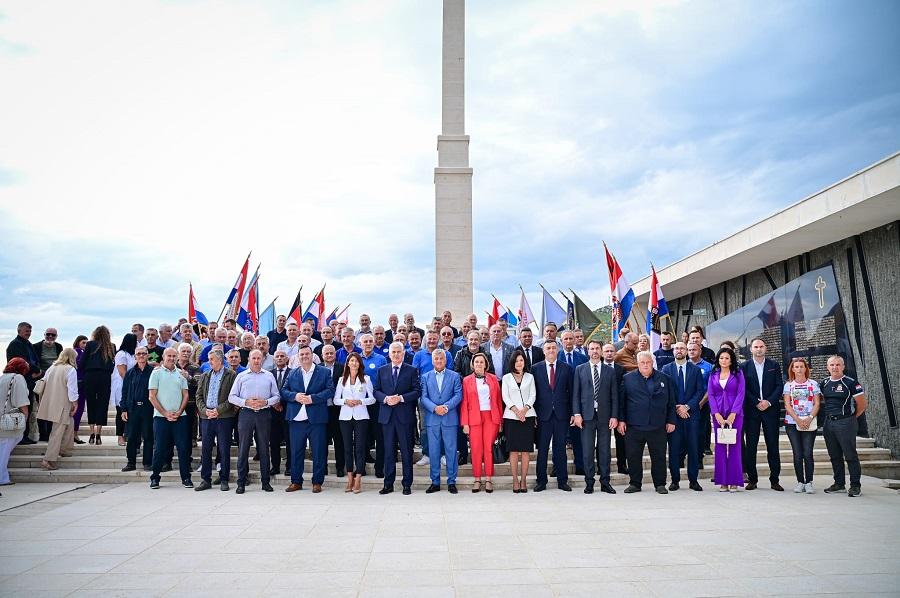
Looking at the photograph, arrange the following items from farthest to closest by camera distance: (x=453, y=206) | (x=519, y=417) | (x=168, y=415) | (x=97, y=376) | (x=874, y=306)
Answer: (x=453, y=206), (x=874, y=306), (x=97, y=376), (x=168, y=415), (x=519, y=417)

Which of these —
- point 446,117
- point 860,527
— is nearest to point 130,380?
point 860,527

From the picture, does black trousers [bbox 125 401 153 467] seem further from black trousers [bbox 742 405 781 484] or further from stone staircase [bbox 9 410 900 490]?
black trousers [bbox 742 405 781 484]

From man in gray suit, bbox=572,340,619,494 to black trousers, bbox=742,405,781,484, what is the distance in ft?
5.67

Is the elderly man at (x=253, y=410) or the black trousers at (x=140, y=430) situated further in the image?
the black trousers at (x=140, y=430)

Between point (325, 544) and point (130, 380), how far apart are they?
4839 mm

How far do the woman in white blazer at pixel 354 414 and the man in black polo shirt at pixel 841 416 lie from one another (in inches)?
220

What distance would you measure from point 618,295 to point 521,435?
434cm

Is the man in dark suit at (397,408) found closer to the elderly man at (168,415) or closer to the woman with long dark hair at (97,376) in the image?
the elderly man at (168,415)

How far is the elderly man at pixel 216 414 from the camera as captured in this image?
757 centimetres

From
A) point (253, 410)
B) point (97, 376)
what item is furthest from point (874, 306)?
point (97, 376)

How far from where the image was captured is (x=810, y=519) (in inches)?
229

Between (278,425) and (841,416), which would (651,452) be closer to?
(841,416)

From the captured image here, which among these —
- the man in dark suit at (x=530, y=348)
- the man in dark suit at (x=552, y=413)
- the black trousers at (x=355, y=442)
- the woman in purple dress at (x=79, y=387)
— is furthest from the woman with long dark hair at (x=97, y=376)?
the man in dark suit at (x=552, y=413)

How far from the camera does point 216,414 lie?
7.53 metres
